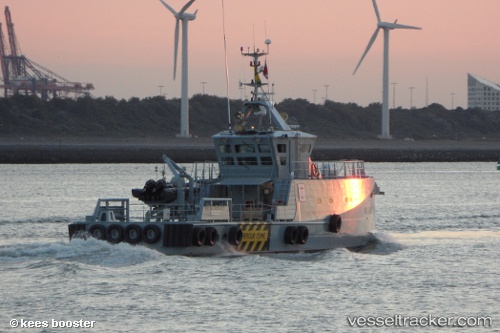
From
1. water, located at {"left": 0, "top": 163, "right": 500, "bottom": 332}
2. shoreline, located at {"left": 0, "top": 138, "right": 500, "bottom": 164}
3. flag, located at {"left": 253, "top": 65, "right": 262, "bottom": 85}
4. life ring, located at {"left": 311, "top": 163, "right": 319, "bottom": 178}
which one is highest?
flag, located at {"left": 253, "top": 65, "right": 262, "bottom": 85}

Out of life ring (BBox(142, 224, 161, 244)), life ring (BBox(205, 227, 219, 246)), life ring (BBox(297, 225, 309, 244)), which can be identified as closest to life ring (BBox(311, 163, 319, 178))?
life ring (BBox(297, 225, 309, 244))

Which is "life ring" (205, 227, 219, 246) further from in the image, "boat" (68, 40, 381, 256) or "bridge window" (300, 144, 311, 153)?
"bridge window" (300, 144, 311, 153)

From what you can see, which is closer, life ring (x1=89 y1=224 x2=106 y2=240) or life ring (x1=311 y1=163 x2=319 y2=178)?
life ring (x1=89 y1=224 x2=106 y2=240)

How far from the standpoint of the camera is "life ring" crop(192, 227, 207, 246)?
125 ft

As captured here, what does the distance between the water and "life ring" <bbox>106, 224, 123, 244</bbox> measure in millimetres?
292

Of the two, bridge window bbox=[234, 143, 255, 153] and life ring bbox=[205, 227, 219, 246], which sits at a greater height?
bridge window bbox=[234, 143, 255, 153]

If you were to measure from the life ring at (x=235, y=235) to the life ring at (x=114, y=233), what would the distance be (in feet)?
11.1

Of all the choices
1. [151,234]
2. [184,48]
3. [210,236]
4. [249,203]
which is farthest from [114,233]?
[184,48]

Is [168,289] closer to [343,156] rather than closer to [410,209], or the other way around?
[410,209]

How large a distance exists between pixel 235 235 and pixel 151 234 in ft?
8.70

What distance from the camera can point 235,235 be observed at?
39.0 metres

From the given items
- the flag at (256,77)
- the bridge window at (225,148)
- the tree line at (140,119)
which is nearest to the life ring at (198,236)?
the bridge window at (225,148)

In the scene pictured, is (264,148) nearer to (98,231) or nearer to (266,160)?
(266,160)

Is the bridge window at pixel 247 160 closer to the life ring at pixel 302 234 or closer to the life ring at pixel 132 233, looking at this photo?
the life ring at pixel 302 234
